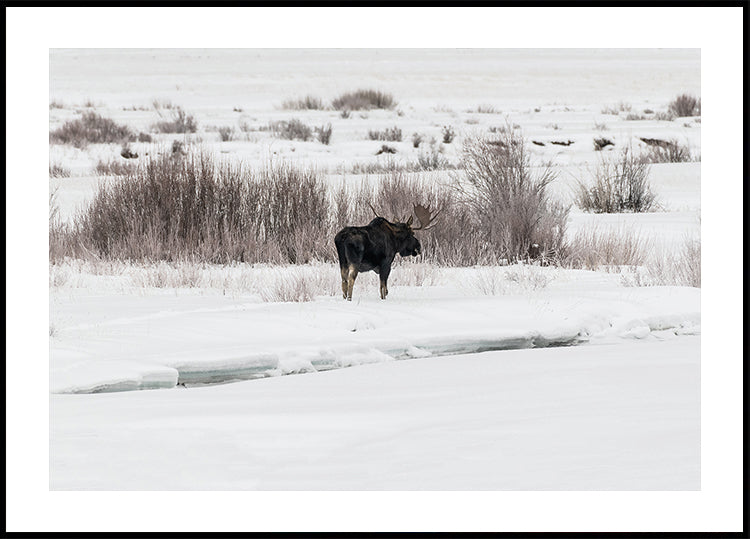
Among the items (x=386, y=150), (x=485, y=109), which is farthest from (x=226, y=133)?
(x=485, y=109)

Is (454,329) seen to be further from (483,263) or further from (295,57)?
(295,57)

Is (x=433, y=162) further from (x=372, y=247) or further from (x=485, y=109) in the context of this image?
(x=485, y=109)

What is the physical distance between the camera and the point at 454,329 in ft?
24.2

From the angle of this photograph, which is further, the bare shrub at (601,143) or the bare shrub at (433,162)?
the bare shrub at (601,143)

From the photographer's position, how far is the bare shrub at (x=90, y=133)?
2664cm

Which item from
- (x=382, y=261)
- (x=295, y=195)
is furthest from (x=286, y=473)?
(x=295, y=195)

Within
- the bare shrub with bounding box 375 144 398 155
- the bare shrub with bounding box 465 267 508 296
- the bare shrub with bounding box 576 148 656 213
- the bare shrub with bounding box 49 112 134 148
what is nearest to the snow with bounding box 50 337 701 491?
the bare shrub with bounding box 465 267 508 296

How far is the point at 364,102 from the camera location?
3822 centimetres

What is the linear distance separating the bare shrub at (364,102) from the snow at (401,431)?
31712mm

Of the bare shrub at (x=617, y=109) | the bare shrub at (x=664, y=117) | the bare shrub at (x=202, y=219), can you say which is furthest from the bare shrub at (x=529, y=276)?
the bare shrub at (x=617, y=109)

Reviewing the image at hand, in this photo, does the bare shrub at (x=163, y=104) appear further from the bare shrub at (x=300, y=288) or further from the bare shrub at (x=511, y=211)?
the bare shrub at (x=300, y=288)

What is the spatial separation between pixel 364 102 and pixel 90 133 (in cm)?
1280

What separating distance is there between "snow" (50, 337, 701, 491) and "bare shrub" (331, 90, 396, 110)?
31712mm

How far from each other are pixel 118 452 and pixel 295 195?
27.5ft
